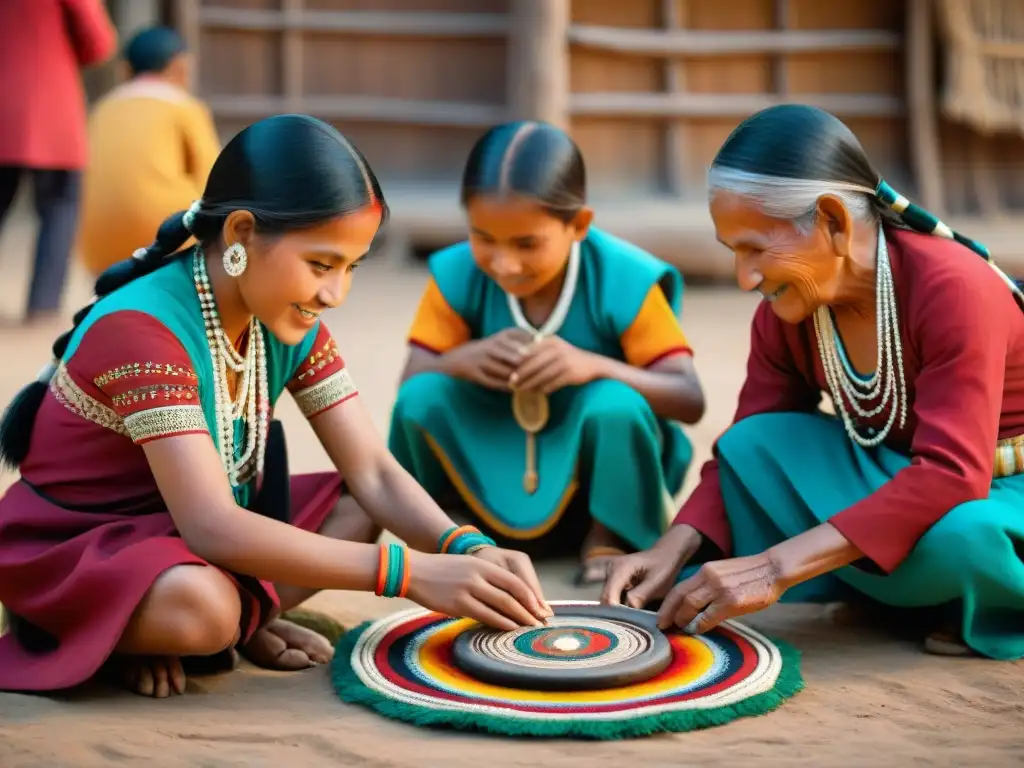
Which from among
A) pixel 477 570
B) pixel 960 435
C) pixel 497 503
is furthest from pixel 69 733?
pixel 960 435

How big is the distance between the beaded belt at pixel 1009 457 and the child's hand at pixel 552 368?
39.8 inches

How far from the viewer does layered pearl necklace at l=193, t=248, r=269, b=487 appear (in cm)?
273

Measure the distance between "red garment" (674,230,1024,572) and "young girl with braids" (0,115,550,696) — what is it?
705mm

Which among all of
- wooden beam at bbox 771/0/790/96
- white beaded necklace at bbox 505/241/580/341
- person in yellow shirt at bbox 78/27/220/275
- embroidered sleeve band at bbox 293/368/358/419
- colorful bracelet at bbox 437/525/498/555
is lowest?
colorful bracelet at bbox 437/525/498/555

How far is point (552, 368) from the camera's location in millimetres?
3490

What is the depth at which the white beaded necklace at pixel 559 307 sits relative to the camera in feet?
12.0

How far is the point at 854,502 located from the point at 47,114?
4777mm

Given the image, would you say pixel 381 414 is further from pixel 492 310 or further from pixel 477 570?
pixel 477 570

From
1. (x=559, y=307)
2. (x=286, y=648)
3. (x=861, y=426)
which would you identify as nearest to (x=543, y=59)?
(x=559, y=307)

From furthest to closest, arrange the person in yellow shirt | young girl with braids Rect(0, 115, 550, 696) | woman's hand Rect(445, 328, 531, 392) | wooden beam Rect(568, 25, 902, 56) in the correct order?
wooden beam Rect(568, 25, 902, 56), the person in yellow shirt, woman's hand Rect(445, 328, 531, 392), young girl with braids Rect(0, 115, 550, 696)

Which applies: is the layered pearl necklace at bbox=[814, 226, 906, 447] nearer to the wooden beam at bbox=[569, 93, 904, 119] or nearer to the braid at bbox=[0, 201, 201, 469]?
the braid at bbox=[0, 201, 201, 469]

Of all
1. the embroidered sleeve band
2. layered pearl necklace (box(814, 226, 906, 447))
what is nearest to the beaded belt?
layered pearl necklace (box(814, 226, 906, 447))

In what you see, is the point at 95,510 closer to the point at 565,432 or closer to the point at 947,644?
the point at 565,432

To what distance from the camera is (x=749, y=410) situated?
329 cm
